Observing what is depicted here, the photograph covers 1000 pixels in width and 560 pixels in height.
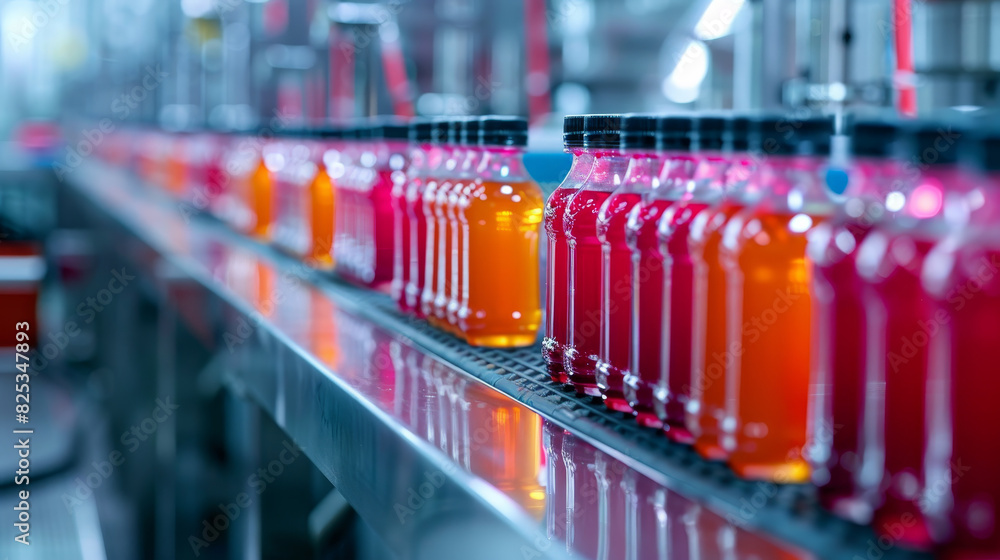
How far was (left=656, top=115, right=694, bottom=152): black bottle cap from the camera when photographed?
721mm

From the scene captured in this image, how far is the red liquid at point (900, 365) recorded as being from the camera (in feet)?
1.87

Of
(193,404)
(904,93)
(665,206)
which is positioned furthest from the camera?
(193,404)

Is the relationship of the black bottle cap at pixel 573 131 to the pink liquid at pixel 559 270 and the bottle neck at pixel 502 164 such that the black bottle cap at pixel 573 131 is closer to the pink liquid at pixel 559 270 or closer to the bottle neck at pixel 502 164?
the pink liquid at pixel 559 270

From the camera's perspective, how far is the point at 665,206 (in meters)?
0.78

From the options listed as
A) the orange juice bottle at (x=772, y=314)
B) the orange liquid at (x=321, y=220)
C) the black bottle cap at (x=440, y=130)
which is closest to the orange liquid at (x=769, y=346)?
the orange juice bottle at (x=772, y=314)

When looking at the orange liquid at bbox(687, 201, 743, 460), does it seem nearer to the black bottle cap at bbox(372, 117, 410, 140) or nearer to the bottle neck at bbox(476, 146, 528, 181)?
the bottle neck at bbox(476, 146, 528, 181)

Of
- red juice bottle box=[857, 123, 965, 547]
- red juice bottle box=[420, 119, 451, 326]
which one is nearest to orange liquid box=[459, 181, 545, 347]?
red juice bottle box=[420, 119, 451, 326]

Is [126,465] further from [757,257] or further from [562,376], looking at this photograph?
[757,257]

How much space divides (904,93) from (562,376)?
3.46ft

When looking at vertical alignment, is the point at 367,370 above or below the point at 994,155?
below

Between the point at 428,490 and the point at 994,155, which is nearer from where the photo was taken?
the point at 994,155

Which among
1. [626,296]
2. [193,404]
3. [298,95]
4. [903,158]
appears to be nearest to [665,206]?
[626,296]

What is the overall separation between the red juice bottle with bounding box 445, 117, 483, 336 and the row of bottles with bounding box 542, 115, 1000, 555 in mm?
267

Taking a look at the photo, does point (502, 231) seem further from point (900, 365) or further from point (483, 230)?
point (900, 365)
